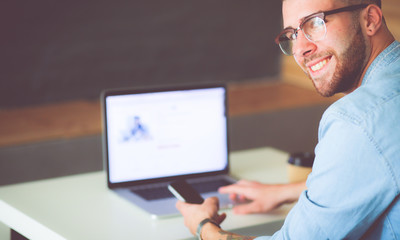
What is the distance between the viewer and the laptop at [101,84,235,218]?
1.72 metres

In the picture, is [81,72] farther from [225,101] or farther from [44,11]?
[225,101]

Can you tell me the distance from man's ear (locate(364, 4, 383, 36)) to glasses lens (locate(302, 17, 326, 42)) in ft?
0.31

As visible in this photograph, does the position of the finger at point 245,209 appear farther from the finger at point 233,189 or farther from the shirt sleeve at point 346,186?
the shirt sleeve at point 346,186

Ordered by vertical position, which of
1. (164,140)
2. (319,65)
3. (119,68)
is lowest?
(164,140)

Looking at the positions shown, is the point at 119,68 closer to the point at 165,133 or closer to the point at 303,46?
the point at 165,133

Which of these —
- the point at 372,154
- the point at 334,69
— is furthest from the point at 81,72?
the point at 372,154

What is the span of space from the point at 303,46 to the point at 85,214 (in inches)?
28.4

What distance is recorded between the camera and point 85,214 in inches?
60.8

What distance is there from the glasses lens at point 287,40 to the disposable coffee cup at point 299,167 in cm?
38

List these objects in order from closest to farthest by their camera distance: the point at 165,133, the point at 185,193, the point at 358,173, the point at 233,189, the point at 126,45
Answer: the point at 358,173, the point at 185,193, the point at 233,189, the point at 165,133, the point at 126,45

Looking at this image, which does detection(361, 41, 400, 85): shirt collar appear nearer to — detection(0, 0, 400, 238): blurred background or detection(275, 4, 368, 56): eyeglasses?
detection(275, 4, 368, 56): eyeglasses

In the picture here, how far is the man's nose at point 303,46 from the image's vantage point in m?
1.26

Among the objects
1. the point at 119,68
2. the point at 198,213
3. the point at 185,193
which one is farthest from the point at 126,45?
the point at 198,213

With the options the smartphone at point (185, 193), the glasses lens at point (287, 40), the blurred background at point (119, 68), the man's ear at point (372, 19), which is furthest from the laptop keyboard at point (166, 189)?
the blurred background at point (119, 68)
